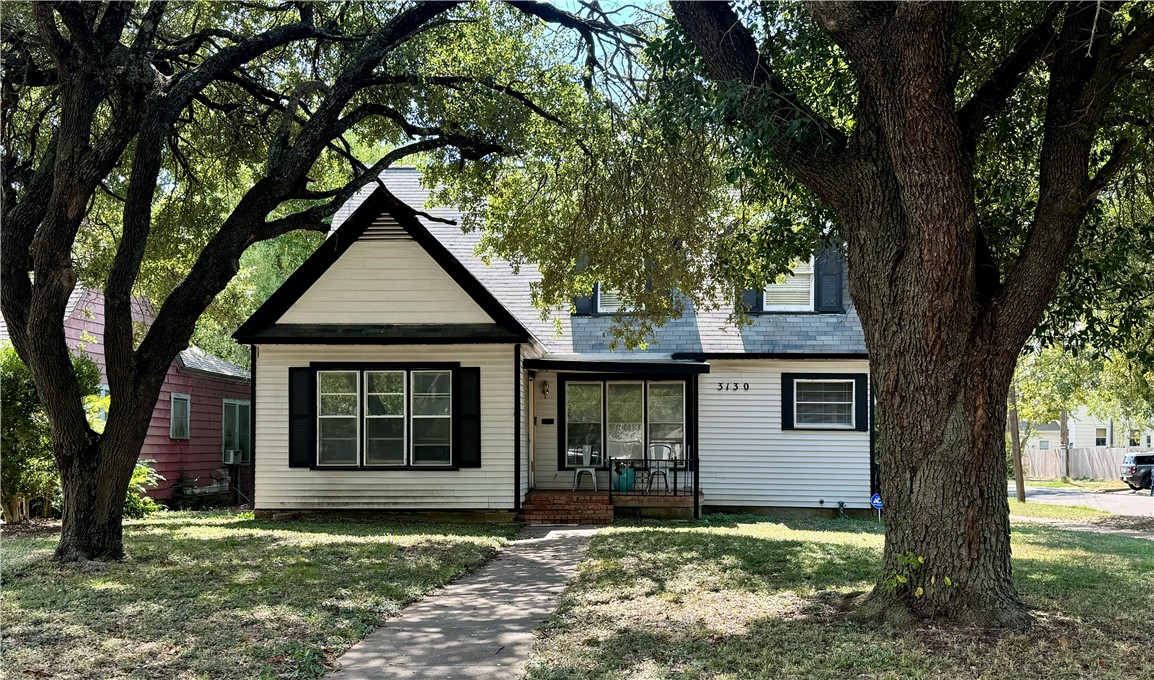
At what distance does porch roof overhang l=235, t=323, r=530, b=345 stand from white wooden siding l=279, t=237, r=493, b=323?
23cm

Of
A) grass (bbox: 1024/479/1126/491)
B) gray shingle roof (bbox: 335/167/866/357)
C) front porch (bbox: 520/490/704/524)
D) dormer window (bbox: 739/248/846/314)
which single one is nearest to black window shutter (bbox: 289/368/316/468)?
front porch (bbox: 520/490/704/524)

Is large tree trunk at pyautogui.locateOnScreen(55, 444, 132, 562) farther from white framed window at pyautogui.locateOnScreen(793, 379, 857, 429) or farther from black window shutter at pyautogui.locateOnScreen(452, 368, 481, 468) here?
white framed window at pyautogui.locateOnScreen(793, 379, 857, 429)

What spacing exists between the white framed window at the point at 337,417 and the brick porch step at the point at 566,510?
9.97ft

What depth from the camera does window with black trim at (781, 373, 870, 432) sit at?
18.5m

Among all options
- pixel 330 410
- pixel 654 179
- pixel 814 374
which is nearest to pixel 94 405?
pixel 330 410

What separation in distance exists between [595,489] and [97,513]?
9.73 metres

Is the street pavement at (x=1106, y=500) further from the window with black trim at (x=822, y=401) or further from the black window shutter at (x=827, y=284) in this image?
the black window shutter at (x=827, y=284)

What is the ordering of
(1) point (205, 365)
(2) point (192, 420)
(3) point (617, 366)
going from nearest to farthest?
(3) point (617, 366)
(2) point (192, 420)
(1) point (205, 365)

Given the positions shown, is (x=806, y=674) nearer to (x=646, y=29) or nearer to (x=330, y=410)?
(x=646, y=29)

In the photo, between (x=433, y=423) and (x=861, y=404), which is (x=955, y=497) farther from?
(x=861, y=404)

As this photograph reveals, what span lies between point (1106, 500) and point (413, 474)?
24074mm

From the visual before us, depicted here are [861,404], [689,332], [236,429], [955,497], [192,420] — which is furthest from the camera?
[236,429]

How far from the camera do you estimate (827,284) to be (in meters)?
19.4

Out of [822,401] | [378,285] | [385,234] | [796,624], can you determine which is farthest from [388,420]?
[796,624]
